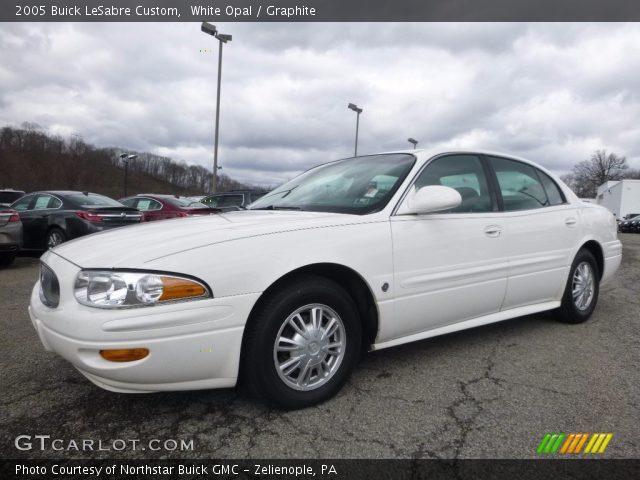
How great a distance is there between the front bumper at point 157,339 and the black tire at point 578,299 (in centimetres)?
296

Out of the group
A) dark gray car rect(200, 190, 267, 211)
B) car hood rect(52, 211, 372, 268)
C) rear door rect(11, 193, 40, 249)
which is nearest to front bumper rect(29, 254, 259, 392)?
car hood rect(52, 211, 372, 268)

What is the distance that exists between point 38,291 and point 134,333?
103cm

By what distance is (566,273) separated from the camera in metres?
3.57

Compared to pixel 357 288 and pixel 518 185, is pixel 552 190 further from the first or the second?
pixel 357 288

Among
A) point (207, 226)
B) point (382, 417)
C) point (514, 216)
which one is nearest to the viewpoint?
point (382, 417)

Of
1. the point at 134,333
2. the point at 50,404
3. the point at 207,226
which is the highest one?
the point at 207,226

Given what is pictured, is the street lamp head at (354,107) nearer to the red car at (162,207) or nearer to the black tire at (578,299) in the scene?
the red car at (162,207)

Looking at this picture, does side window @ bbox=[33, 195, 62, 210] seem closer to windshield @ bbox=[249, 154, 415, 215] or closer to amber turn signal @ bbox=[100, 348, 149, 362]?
windshield @ bbox=[249, 154, 415, 215]

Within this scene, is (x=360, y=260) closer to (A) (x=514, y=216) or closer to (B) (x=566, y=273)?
(A) (x=514, y=216)

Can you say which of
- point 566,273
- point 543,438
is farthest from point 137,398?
point 566,273

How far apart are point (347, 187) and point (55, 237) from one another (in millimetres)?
6814

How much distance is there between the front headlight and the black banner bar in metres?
0.67

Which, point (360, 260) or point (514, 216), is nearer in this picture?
point (360, 260)

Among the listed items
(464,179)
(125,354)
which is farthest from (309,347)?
(464,179)
